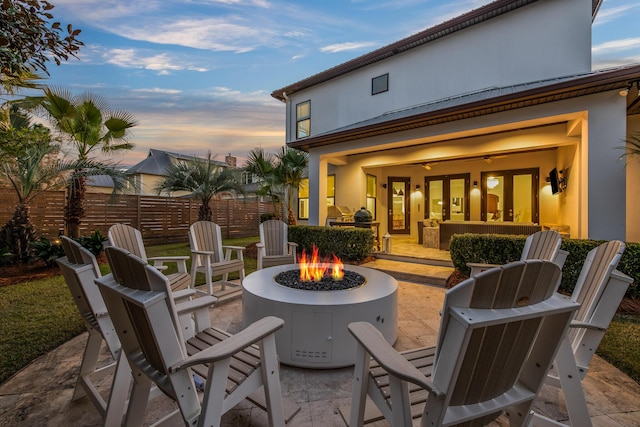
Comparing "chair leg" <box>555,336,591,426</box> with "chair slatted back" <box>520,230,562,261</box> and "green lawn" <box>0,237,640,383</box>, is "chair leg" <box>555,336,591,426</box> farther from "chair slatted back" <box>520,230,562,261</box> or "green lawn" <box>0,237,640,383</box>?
"chair slatted back" <box>520,230,562,261</box>

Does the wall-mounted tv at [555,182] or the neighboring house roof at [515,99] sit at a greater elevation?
the neighboring house roof at [515,99]

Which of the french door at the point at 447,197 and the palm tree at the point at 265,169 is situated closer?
the palm tree at the point at 265,169

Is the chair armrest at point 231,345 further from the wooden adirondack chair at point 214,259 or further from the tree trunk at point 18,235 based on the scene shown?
the tree trunk at point 18,235

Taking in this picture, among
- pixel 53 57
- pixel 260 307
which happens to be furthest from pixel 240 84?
pixel 260 307

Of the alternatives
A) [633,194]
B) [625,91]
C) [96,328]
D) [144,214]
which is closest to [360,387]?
[96,328]

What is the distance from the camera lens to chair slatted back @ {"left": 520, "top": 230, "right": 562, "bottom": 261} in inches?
111

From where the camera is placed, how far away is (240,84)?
9438 millimetres

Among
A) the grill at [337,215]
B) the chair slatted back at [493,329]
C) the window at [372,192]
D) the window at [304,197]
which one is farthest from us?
the window at [304,197]

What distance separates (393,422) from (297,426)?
0.82 metres

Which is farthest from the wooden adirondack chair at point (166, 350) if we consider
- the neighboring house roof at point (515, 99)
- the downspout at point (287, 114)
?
the downspout at point (287, 114)

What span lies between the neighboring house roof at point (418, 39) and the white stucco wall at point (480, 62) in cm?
14

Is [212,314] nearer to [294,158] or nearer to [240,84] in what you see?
[294,158]

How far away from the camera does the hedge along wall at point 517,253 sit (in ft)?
12.7

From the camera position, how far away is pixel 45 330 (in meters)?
3.08
